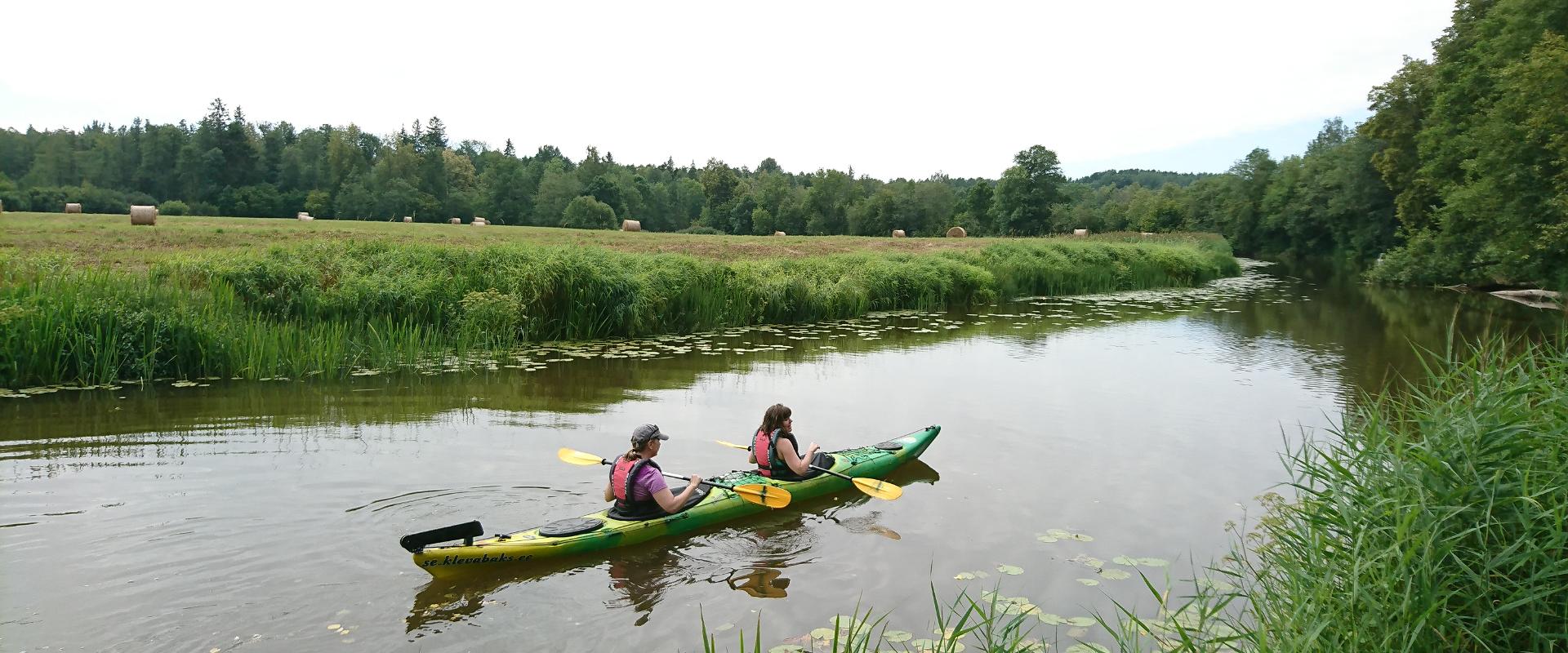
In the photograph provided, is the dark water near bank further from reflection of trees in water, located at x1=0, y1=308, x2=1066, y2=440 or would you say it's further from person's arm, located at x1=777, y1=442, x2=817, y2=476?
person's arm, located at x1=777, y1=442, x2=817, y2=476

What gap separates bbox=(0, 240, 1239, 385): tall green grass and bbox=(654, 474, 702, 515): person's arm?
6.64 m

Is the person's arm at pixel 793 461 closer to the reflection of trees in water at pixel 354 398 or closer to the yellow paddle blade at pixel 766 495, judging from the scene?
the yellow paddle blade at pixel 766 495

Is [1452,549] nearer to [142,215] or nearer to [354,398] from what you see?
[354,398]

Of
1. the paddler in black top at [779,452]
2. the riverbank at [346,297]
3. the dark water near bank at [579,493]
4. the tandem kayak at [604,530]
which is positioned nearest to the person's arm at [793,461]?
the paddler in black top at [779,452]

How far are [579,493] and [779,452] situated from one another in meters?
1.71

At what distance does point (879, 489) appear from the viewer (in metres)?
7.52

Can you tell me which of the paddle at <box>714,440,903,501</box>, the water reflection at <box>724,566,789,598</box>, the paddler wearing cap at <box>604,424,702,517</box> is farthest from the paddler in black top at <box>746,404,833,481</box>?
the water reflection at <box>724,566,789,598</box>

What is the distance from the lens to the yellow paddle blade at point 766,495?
7129 millimetres

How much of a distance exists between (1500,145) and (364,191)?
75.7 meters

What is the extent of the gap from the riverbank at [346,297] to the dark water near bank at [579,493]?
0.55 metres

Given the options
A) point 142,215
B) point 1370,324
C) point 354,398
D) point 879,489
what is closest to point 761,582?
point 879,489

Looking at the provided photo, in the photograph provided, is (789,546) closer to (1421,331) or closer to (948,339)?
(948,339)

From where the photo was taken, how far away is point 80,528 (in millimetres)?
5973

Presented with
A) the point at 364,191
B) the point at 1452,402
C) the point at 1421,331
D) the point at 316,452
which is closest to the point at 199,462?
the point at 316,452
